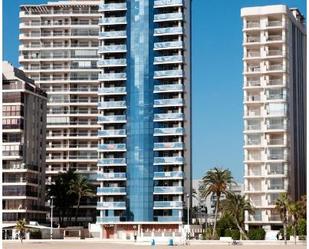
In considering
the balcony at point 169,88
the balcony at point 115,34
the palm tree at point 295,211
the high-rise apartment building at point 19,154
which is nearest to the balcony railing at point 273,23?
the balcony at point 169,88

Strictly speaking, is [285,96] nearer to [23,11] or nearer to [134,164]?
[134,164]

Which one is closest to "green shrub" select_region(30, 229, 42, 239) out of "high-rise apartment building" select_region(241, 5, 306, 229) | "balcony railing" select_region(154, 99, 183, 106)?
"balcony railing" select_region(154, 99, 183, 106)

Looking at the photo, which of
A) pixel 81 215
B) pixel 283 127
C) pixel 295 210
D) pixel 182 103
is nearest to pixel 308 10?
pixel 295 210

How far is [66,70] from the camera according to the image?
149 meters

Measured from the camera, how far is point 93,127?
143875mm

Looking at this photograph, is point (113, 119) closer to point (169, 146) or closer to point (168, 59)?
point (169, 146)

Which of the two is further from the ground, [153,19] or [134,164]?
[153,19]

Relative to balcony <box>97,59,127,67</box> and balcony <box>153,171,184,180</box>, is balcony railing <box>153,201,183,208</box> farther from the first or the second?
balcony <box>97,59,127,67</box>

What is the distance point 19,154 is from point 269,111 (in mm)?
43033

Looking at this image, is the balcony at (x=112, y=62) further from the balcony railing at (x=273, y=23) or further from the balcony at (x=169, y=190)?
the balcony railing at (x=273, y=23)

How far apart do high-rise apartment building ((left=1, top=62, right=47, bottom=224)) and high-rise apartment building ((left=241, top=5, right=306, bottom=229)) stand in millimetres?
37975

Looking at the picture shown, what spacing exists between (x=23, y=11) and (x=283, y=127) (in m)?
67.0

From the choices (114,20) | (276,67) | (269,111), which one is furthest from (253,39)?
(114,20)

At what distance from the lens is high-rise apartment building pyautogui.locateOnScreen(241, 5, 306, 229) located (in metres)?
109
